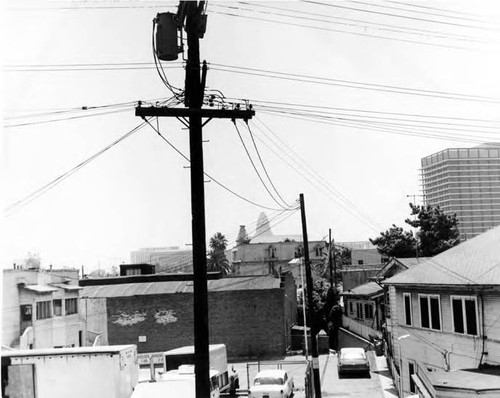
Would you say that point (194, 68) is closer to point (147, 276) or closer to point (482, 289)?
point (482, 289)

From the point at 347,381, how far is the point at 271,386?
896 centimetres

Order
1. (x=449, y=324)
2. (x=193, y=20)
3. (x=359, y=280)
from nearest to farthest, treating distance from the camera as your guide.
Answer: (x=193, y=20) → (x=449, y=324) → (x=359, y=280)

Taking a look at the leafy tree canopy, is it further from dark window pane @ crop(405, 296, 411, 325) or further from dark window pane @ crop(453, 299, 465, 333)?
dark window pane @ crop(453, 299, 465, 333)

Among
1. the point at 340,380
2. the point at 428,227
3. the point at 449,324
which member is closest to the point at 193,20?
the point at 449,324

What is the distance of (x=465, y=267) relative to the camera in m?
21.1

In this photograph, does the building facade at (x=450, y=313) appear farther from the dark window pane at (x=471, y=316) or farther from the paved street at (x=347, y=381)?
the paved street at (x=347, y=381)

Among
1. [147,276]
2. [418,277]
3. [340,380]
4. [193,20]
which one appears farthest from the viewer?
[147,276]

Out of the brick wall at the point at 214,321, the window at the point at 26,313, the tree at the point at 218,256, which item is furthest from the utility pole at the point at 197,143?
the tree at the point at 218,256

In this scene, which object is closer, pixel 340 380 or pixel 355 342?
pixel 340 380

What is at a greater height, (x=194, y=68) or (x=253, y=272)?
(x=194, y=68)

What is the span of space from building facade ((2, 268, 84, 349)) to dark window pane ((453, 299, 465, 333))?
25.9 m

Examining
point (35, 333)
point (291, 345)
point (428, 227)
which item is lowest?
point (291, 345)

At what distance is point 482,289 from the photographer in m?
19.1

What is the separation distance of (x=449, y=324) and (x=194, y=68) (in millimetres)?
16100
